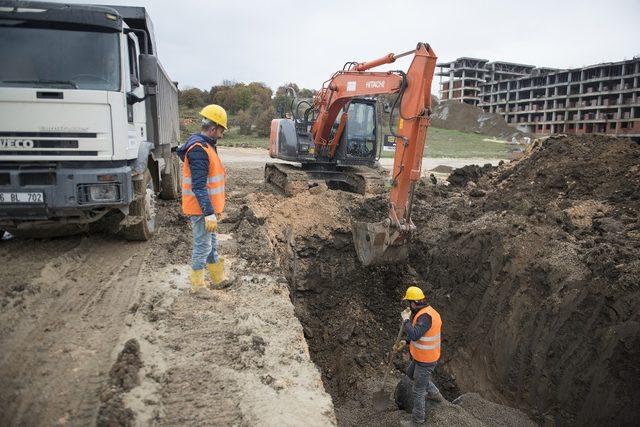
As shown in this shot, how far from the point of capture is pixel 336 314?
738cm

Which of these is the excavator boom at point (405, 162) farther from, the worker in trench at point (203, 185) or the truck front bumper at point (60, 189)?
the truck front bumper at point (60, 189)

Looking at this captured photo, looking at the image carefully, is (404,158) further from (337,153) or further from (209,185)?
(337,153)

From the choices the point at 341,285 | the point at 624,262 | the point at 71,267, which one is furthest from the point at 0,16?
the point at 624,262

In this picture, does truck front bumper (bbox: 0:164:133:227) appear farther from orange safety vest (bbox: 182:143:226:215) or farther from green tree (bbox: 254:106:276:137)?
green tree (bbox: 254:106:276:137)

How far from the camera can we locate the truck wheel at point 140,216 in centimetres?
592

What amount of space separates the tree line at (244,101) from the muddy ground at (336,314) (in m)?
26.9

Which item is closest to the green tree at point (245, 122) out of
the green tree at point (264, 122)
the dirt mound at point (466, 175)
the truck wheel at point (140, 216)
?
the green tree at point (264, 122)

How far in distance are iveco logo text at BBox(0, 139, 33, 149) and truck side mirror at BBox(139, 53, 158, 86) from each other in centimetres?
150

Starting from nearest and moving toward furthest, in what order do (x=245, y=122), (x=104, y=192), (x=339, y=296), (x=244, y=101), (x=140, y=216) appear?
(x=104, y=192)
(x=140, y=216)
(x=339, y=296)
(x=245, y=122)
(x=244, y=101)

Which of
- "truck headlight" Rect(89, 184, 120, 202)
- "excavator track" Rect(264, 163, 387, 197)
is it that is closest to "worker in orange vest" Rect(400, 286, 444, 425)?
"truck headlight" Rect(89, 184, 120, 202)

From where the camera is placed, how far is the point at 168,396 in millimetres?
3150

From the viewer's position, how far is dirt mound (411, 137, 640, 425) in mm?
4754

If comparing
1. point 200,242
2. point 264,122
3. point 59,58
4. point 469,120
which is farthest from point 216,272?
point 469,120

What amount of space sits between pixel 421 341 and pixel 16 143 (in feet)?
16.5
